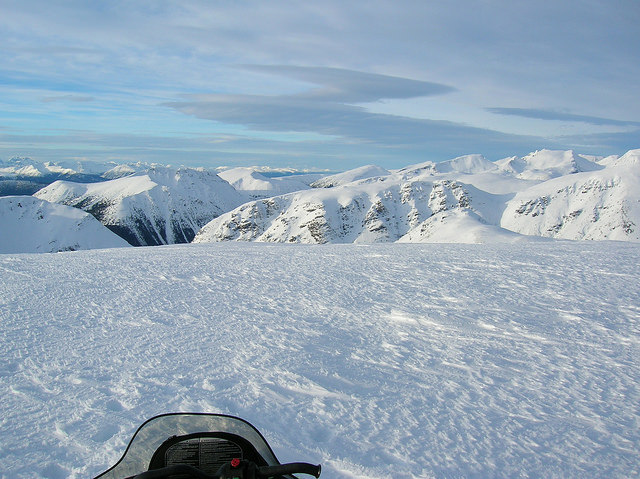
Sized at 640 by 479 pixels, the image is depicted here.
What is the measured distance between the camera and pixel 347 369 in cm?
578

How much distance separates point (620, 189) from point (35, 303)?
231 metres

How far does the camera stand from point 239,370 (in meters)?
5.60

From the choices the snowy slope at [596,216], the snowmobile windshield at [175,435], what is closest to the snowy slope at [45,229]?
the snowmobile windshield at [175,435]

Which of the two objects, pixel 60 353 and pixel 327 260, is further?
pixel 327 260

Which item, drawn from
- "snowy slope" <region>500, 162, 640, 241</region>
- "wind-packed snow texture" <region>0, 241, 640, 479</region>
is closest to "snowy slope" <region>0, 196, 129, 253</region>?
"wind-packed snow texture" <region>0, 241, 640, 479</region>

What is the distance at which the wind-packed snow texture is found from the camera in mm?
3932

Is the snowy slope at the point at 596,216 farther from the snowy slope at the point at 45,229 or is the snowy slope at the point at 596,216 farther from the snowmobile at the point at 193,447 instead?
the snowmobile at the point at 193,447

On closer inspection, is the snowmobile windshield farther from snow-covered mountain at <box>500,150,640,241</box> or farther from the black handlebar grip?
snow-covered mountain at <box>500,150,640,241</box>

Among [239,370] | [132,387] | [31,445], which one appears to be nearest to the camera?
[31,445]

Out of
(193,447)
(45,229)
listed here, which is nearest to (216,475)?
→ (193,447)

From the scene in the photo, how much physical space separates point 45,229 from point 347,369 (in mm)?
189303

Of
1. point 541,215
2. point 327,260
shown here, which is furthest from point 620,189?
point 327,260

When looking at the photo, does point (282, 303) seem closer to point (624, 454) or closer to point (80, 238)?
point (624, 454)

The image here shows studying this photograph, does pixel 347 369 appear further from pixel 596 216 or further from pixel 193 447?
pixel 596 216
